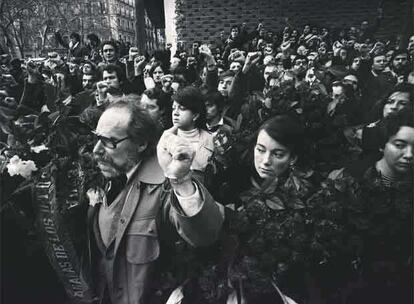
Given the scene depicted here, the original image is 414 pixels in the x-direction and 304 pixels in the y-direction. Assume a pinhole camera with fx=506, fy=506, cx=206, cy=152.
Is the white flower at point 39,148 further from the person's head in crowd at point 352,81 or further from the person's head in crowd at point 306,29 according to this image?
the person's head in crowd at point 306,29

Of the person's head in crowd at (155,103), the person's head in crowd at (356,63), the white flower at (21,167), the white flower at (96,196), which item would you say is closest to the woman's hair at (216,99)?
the person's head in crowd at (155,103)

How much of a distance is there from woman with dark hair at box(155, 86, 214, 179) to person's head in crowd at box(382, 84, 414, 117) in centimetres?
98

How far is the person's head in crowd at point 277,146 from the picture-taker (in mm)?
2678

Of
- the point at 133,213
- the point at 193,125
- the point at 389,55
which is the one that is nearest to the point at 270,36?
the point at 389,55

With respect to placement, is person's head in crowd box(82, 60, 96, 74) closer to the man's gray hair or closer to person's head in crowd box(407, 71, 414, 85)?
the man's gray hair

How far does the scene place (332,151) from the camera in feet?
9.09

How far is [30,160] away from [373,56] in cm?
334

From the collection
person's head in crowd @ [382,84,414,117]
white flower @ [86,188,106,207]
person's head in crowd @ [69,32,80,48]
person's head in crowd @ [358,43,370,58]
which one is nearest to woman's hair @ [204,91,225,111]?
white flower @ [86,188,106,207]

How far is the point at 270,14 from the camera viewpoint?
539 centimetres

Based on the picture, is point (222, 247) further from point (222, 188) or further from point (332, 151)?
point (332, 151)

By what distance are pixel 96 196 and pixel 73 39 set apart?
3.07 m

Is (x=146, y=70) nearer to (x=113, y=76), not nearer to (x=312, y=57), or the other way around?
(x=113, y=76)

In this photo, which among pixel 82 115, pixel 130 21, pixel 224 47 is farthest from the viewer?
pixel 224 47

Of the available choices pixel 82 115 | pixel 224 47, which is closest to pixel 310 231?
pixel 82 115
